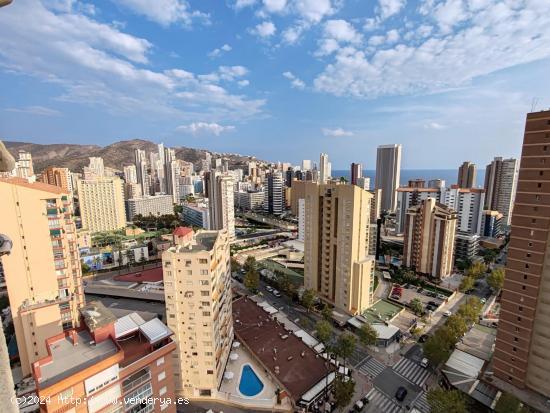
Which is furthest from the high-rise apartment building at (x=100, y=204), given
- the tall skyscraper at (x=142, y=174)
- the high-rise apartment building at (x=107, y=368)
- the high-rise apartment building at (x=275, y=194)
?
the high-rise apartment building at (x=107, y=368)

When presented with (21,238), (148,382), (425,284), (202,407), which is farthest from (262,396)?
(425,284)

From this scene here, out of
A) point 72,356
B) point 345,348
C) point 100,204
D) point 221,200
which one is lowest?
point 345,348

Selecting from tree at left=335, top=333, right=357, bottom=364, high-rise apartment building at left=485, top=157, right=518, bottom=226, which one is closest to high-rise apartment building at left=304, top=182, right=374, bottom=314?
tree at left=335, top=333, right=357, bottom=364

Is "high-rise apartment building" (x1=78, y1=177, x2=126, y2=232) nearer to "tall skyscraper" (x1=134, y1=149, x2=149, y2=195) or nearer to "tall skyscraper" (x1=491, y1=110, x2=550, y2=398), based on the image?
"tall skyscraper" (x1=134, y1=149, x2=149, y2=195)

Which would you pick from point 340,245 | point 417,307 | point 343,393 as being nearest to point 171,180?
point 340,245

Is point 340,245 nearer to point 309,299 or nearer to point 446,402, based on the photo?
point 309,299

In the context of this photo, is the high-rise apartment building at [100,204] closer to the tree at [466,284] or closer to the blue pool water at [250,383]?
the blue pool water at [250,383]

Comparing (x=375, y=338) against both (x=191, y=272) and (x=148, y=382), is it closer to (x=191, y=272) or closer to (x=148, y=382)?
(x=191, y=272)
